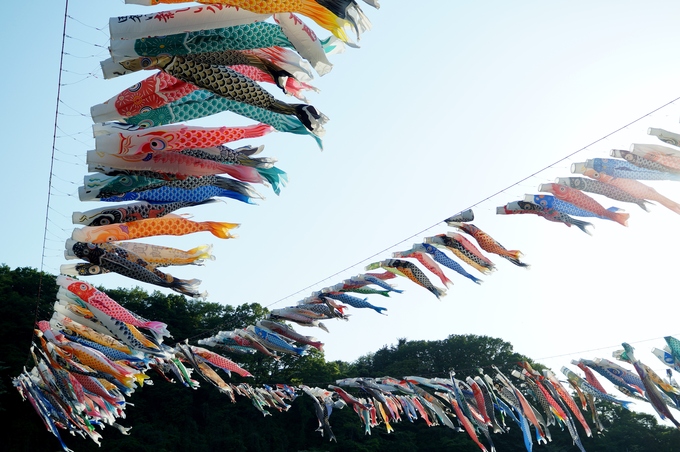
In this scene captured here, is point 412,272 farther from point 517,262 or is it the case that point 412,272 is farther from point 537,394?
point 537,394

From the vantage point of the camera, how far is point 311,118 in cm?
632

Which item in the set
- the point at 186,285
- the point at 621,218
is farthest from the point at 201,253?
the point at 621,218

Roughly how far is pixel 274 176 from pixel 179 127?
1.26 metres

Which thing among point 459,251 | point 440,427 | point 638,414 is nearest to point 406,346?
point 440,427

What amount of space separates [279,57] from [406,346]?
35.4 meters

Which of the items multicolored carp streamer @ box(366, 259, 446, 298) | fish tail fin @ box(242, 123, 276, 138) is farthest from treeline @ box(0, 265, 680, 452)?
fish tail fin @ box(242, 123, 276, 138)

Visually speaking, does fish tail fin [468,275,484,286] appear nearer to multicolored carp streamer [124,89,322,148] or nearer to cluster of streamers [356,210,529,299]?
cluster of streamers [356,210,529,299]

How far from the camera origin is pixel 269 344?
1356cm

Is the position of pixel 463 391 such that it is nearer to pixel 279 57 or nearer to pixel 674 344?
pixel 674 344

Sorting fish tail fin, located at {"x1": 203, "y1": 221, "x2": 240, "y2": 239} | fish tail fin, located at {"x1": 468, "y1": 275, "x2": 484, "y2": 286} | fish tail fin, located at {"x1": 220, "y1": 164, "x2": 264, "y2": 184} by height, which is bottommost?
fish tail fin, located at {"x1": 468, "y1": 275, "x2": 484, "y2": 286}

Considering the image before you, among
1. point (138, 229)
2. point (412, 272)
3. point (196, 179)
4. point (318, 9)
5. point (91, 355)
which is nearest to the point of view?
point (318, 9)

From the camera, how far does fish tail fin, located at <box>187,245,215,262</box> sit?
918 centimetres

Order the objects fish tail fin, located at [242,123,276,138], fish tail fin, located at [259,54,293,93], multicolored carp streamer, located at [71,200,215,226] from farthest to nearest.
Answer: multicolored carp streamer, located at [71,200,215,226] → fish tail fin, located at [242,123,276,138] → fish tail fin, located at [259,54,293,93]

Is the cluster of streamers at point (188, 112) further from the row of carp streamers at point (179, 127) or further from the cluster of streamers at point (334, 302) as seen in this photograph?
the cluster of streamers at point (334, 302)
